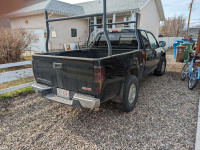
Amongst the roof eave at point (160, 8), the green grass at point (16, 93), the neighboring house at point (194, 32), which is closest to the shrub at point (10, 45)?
the green grass at point (16, 93)

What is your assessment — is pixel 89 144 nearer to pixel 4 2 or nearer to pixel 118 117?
pixel 118 117

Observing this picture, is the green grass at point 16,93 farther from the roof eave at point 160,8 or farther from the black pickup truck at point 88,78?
the roof eave at point 160,8

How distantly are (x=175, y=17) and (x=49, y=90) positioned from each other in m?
35.8

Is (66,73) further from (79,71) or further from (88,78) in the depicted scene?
(88,78)

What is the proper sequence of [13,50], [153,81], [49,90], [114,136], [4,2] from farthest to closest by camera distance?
[13,50], [153,81], [49,90], [114,136], [4,2]

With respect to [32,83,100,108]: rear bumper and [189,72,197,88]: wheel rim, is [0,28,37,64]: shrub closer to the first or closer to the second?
[32,83,100,108]: rear bumper

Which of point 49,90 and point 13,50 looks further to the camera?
point 13,50

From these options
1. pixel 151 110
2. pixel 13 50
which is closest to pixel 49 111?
pixel 151 110

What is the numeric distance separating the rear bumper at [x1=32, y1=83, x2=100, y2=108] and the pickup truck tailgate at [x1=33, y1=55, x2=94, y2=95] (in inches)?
3.9

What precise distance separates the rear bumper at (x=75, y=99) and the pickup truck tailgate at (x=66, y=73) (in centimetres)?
10

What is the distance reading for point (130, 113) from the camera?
3367 millimetres

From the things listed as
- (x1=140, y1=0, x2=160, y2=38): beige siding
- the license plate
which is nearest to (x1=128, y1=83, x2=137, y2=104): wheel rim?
the license plate

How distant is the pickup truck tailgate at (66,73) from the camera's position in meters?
2.46

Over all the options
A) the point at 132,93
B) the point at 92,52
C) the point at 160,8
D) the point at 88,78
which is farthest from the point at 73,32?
the point at 88,78
